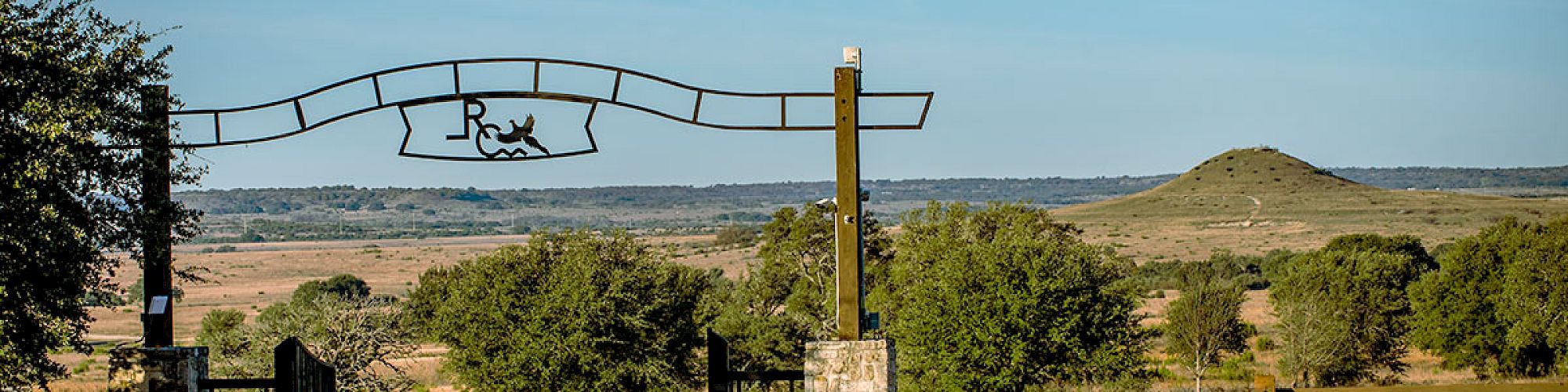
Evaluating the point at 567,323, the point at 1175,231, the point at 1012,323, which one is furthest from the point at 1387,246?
the point at 1175,231

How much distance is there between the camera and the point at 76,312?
11438mm

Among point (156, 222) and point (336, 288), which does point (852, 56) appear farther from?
point (336, 288)

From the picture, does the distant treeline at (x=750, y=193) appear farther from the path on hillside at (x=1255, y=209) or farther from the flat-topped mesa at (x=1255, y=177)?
the path on hillside at (x=1255, y=209)

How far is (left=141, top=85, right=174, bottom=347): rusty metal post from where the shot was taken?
11.2 meters

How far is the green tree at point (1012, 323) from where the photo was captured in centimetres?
3284

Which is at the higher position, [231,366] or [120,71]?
[120,71]

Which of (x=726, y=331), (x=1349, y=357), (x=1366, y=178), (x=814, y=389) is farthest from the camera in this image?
(x=1366, y=178)

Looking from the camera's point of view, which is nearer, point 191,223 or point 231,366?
point 191,223

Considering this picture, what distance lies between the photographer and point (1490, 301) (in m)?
46.0

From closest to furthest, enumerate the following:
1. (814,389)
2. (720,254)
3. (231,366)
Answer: (814,389) < (231,366) < (720,254)

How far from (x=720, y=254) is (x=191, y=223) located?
95635mm

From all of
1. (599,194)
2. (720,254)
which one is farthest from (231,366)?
(599,194)

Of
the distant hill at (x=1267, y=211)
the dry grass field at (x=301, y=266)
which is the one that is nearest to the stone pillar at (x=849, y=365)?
the dry grass field at (x=301, y=266)

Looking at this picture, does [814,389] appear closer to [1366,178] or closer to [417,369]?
[417,369]
